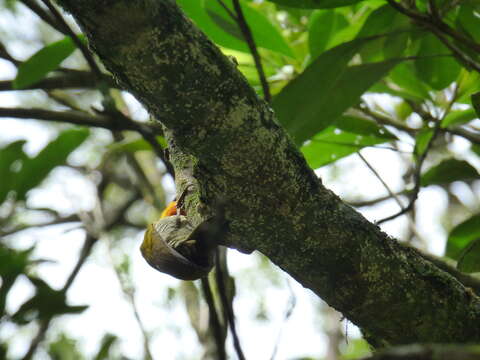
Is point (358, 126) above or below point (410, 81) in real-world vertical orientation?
below

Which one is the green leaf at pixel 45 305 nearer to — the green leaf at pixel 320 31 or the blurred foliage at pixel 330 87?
the blurred foliage at pixel 330 87

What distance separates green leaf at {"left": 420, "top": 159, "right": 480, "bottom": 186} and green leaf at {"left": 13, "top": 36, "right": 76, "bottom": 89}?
2.67ft

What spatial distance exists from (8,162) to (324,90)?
2.20 ft

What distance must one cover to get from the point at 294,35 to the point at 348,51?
1.88 ft

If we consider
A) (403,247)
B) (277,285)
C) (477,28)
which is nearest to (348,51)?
(477,28)

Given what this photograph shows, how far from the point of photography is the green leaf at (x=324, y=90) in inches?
42.2

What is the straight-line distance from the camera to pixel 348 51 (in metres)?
1.07

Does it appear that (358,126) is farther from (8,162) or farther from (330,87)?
(8,162)

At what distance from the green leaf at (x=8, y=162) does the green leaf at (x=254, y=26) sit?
486 mm

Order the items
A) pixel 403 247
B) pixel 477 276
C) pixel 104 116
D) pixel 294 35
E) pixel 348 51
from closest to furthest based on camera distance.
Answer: pixel 403 247
pixel 348 51
pixel 477 276
pixel 104 116
pixel 294 35

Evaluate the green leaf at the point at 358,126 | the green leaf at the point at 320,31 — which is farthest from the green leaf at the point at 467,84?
the green leaf at the point at 320,31

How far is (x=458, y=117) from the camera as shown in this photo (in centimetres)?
123

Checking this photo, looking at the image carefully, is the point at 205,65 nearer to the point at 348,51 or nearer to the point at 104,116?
the point at 348,51

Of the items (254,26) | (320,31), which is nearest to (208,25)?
(254,26)
